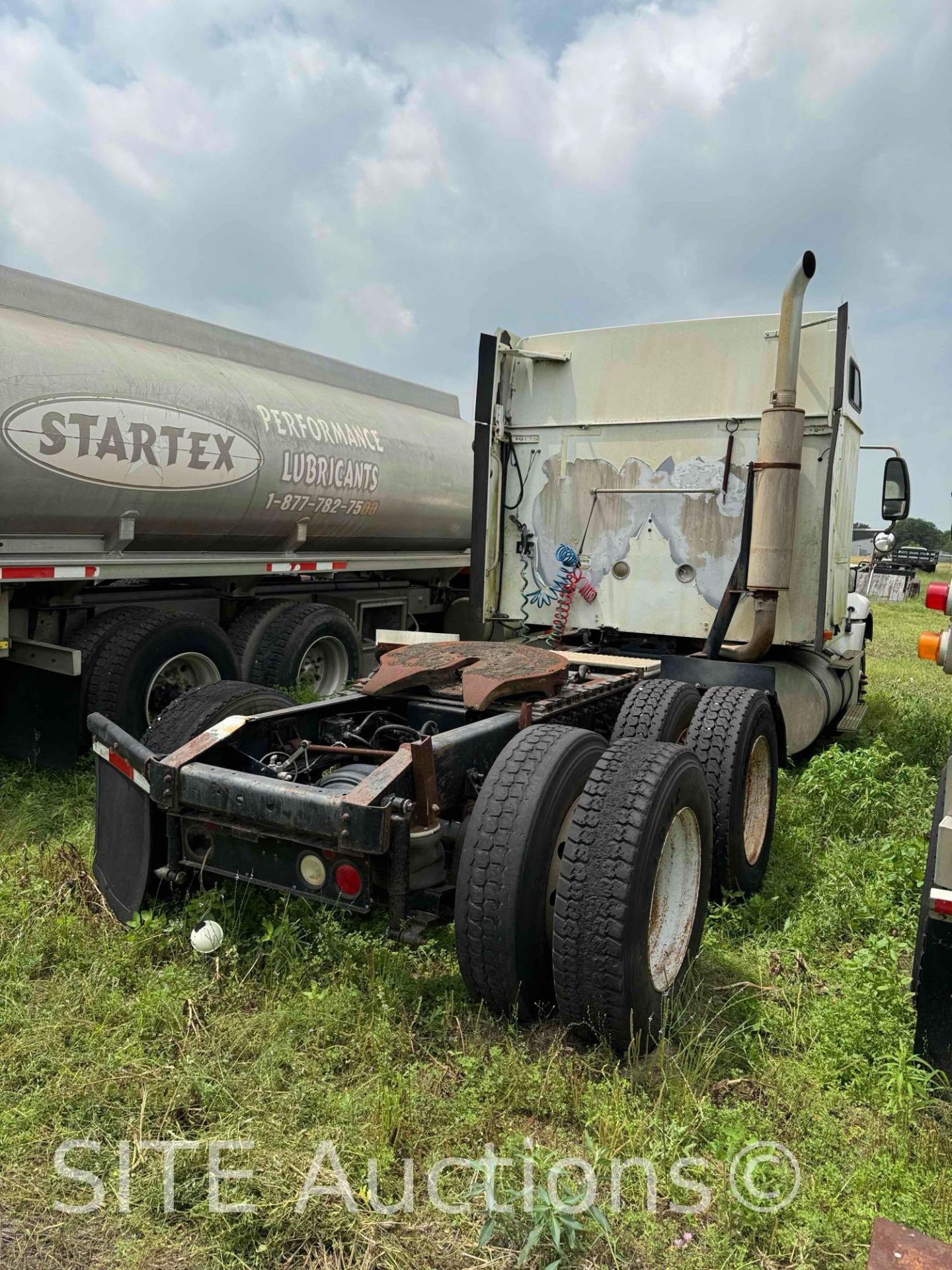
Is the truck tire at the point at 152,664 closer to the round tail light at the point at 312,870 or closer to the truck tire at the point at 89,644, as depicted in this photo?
the truck tire at the point at 89,644

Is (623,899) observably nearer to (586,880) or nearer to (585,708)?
(586,880)

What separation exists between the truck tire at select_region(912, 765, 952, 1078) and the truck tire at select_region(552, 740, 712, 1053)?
0.77m

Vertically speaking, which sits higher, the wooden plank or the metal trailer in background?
the wooden plank

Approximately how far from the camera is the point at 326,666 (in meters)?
8.38

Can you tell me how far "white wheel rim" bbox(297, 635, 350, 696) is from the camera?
8.12 metres

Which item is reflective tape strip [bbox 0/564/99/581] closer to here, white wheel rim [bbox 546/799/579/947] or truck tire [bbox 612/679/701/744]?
truck tire [bbox 612/679/701/744]

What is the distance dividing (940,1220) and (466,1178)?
1188 mm

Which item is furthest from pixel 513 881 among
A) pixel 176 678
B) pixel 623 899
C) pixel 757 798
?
pixel 176 678

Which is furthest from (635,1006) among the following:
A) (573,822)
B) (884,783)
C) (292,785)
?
(884,783)

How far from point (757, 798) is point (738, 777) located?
628mm

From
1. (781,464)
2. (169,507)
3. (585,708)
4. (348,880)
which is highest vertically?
(781,464)

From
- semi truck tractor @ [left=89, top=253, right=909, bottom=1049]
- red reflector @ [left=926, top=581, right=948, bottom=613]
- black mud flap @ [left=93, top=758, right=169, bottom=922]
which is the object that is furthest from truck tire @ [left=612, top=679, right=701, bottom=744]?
black mud flap @ [left=93, top=758, right=169, bottom=922]

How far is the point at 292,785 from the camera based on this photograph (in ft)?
9.64

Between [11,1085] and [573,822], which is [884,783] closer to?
[573,822]
